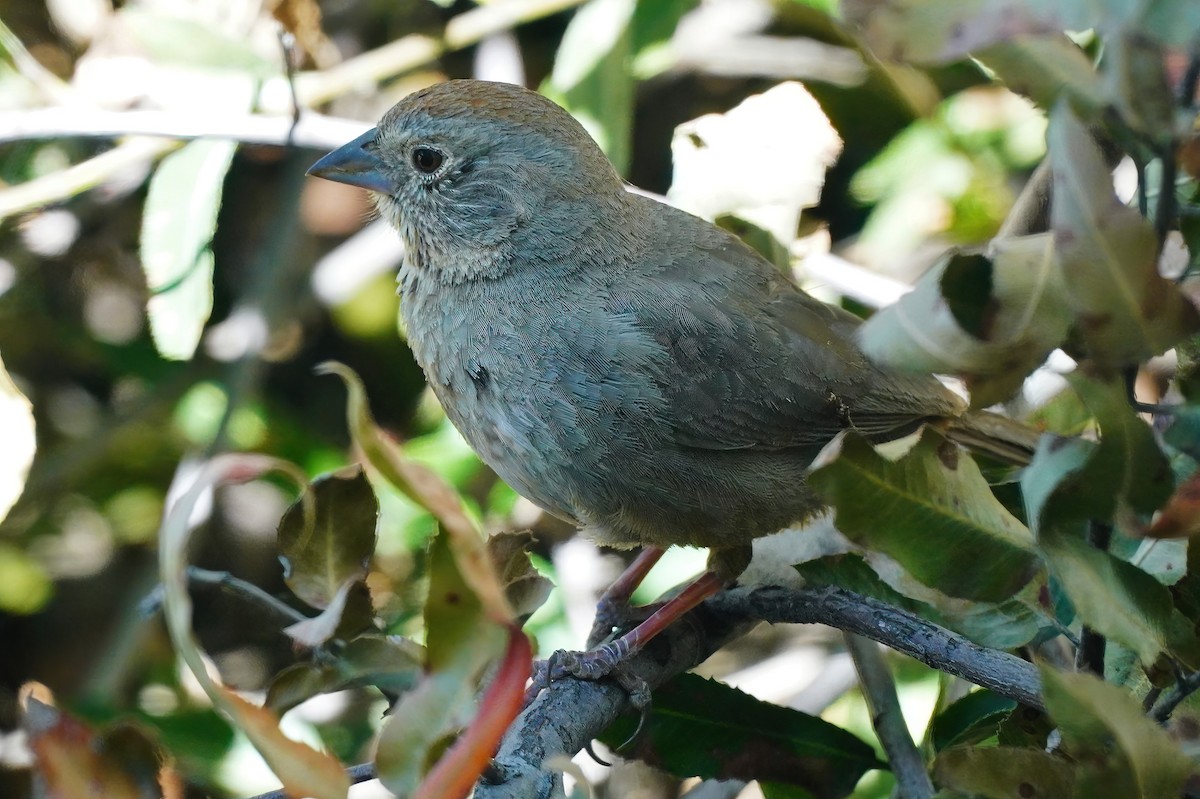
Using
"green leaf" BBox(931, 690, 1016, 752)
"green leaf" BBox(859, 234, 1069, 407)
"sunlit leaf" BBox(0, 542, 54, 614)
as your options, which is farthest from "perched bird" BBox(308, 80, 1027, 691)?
"sunlit leaf" BBox(0, 542, 54, 614)

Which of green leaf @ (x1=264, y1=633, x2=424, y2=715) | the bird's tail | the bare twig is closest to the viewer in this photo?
green leaf @ (x1=264, y1=633, x2=424, y2=715)

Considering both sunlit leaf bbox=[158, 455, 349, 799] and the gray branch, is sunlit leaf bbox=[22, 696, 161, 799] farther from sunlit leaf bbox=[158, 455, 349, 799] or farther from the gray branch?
the gray branch

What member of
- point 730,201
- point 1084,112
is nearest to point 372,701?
point 730,201

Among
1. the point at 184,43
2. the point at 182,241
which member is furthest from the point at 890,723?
the point at 184,43

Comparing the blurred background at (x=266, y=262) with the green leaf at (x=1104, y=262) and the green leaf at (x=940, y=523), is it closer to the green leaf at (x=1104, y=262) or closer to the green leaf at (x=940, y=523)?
the green leaf at (x=940, y=523)

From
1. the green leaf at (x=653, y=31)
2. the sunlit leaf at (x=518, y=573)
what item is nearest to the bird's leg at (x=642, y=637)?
the sunlit leaf at (x=518, y=573)

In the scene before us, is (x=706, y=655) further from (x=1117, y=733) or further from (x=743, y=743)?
(x=1117, y=733)
